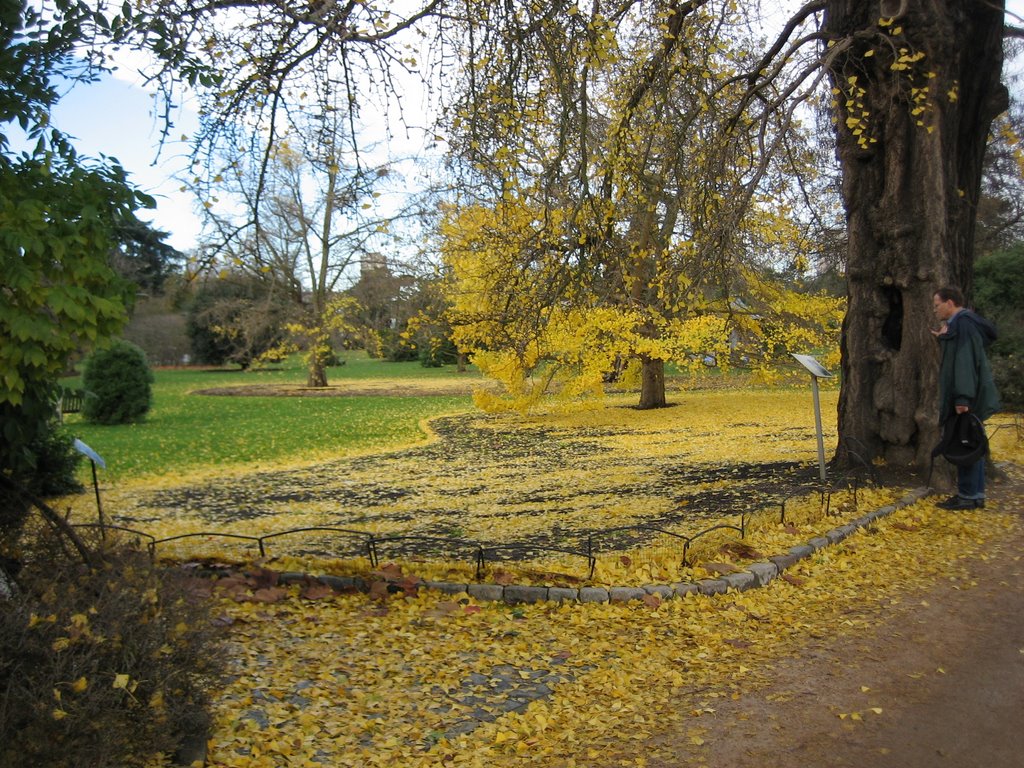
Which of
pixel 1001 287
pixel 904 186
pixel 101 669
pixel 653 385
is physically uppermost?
pixel 904 186

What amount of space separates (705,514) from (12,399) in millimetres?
6091

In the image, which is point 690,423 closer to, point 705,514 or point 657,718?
point 705,514

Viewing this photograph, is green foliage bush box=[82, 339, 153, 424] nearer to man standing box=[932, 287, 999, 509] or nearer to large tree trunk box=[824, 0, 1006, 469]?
large tree trunk box=[824, 0, 1006, 469]

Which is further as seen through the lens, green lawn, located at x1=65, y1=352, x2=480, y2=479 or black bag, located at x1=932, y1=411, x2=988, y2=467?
green lawn, located at x1=65, y1=352, x2=480, y2=479

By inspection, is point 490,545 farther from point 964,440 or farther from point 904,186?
point 904,186

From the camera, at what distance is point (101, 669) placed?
2498mm

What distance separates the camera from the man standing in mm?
6574

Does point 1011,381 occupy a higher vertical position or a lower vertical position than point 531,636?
higher

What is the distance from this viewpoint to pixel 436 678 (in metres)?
3.90

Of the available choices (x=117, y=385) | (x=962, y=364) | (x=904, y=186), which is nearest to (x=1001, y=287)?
(x=904, y=186)

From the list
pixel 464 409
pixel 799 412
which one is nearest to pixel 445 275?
pixel 464 409

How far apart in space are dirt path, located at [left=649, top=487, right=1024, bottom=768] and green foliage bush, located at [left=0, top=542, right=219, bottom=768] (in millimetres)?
1769

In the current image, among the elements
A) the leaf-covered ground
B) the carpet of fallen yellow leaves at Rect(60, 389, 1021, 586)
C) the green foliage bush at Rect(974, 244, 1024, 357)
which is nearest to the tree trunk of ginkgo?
the carpet of fallen yellow leaves at Rect(60, 389, 1021, 586)

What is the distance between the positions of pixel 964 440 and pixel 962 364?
616 millimetres
